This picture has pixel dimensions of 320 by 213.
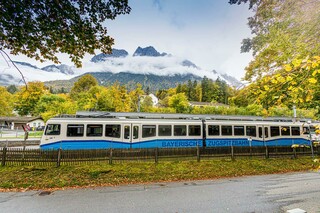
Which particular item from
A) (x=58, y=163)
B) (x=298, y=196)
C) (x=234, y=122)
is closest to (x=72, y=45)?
(x=58, y=163)

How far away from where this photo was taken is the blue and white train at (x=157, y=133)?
44.1 ft

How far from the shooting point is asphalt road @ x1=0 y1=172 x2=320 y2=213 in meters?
6.12

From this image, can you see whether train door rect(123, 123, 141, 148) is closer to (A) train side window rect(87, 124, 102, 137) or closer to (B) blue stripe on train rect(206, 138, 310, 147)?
(A) train side window rect(87, 124, 102, 137)

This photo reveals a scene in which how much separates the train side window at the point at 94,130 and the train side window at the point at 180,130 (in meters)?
6.21

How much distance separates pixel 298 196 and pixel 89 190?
8879mm

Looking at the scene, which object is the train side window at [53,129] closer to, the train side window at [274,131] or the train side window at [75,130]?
the train side window at [75,130]

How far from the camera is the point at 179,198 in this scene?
7.12 m

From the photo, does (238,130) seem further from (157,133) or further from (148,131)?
(148,131)

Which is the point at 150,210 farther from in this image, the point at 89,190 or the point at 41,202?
the point at 41,202

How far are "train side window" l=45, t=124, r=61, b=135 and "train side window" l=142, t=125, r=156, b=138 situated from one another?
6.44 m

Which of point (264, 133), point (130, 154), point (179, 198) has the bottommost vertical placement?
point (179, 198)

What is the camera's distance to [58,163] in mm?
10820

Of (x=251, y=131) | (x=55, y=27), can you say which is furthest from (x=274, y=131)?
(x=55, y=27)

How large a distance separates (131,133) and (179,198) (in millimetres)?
8292
